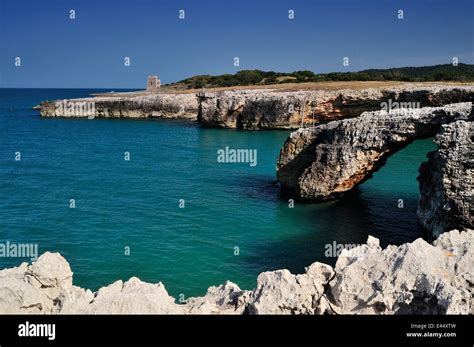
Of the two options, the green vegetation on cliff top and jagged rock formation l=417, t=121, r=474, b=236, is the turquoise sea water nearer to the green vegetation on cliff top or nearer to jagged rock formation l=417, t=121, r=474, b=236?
jagged rock formation l=417, t=121, r=474, b=236

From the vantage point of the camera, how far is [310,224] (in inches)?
1041

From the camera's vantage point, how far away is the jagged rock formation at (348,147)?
24.5 meters

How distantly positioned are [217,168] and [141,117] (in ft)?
203

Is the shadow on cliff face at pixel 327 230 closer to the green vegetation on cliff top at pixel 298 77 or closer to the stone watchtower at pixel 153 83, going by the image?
the green vegetation on cliff top at pixel 298 77

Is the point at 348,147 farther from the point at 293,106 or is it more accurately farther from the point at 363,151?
the point at 293,106

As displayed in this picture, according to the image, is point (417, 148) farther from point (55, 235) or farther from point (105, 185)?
point (55, 235)
